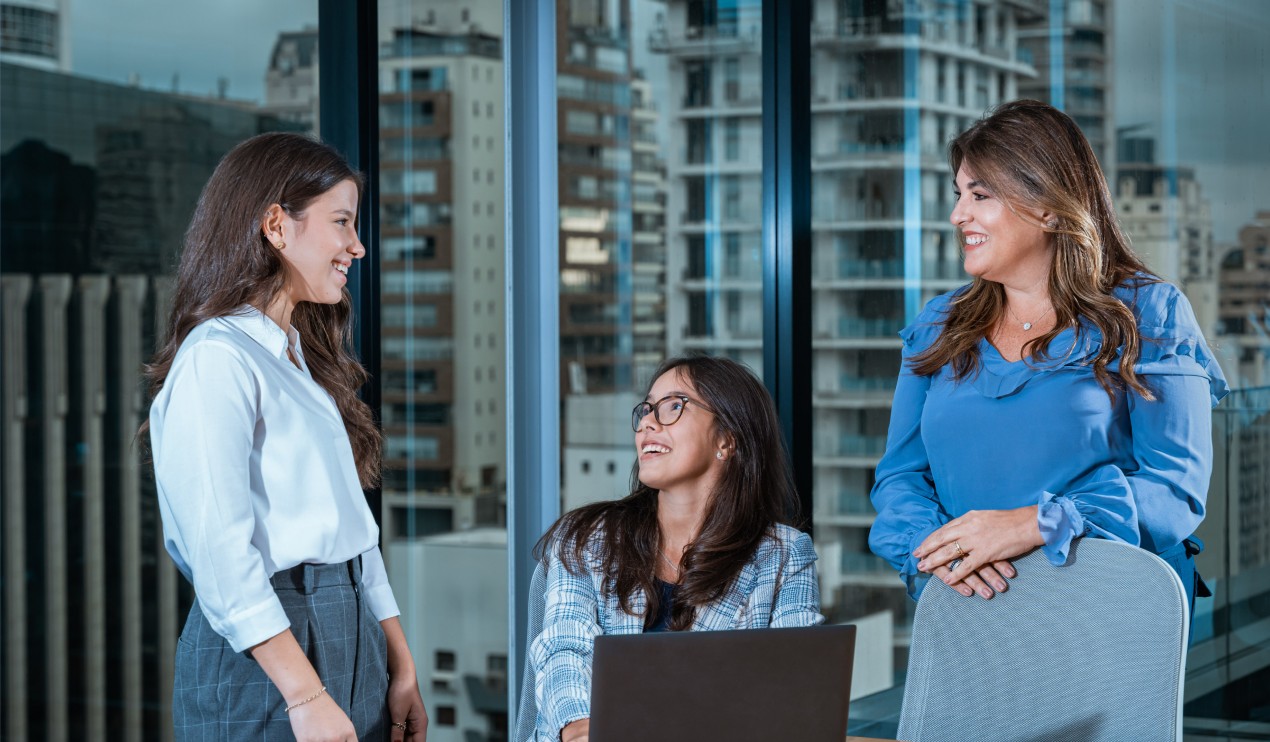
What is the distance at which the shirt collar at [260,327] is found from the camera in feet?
5.03

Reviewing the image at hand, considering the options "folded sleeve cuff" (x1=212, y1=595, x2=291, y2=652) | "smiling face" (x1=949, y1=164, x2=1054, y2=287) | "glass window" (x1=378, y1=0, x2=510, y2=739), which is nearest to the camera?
"folded sleeve cuff" (x1=212, y1=595, x2=291, y2=652)

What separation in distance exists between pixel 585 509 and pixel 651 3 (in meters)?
2.23

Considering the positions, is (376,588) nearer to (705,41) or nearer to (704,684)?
(704,684)

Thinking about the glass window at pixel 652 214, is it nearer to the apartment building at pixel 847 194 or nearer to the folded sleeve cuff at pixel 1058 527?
the apartment building at pixel 847 194

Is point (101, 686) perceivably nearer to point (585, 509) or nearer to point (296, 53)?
point (296, 53)

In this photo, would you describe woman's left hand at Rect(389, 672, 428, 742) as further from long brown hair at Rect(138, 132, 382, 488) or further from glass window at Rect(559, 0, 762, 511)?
glass window at Rect(559, 0, 762, 511)

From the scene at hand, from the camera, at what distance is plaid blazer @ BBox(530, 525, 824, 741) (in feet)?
5.69

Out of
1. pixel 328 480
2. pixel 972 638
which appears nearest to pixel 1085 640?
pixel 972 638

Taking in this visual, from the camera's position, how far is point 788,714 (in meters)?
1.20

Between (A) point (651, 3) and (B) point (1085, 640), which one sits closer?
(B) point (1085, 640)

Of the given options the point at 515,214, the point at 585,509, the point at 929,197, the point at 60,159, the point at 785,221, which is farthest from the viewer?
the point at 60,159

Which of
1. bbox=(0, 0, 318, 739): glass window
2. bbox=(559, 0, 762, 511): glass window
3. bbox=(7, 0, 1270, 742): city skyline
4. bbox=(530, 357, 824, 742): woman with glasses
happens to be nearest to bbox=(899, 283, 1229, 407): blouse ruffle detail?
bbox=(530, 357, 824, 742): woman with glasses

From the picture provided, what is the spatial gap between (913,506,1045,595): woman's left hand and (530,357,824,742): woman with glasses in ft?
0.65

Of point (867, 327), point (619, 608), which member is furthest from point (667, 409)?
point (867, 327)
